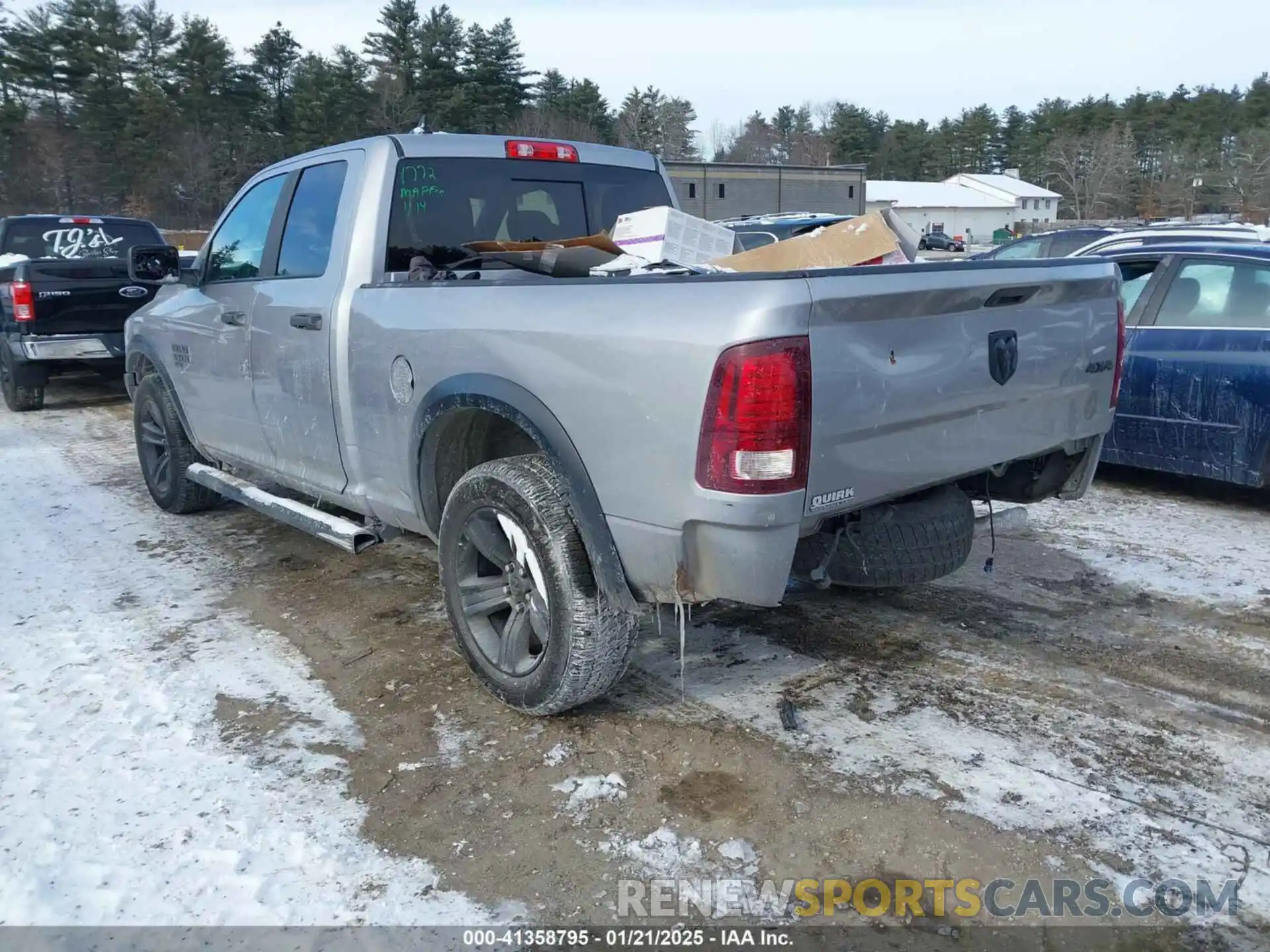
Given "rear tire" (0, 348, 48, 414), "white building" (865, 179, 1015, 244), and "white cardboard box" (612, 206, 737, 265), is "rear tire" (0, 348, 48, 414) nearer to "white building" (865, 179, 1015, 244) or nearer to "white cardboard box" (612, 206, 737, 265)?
"white cardboard box" (612, 206, 737, 265)

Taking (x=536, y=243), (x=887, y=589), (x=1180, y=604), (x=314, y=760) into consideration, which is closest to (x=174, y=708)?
(x=314, y=760)

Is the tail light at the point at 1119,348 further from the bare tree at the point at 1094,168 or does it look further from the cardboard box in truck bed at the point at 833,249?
the bare tree at the point at 1094,168

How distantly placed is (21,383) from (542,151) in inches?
316

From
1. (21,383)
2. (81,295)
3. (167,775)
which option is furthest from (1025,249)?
(21,383)

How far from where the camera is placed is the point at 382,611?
186 inches

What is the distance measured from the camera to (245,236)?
5211mm

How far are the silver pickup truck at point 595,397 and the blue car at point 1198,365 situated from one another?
2707mm

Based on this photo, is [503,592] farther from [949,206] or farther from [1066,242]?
[949,206]

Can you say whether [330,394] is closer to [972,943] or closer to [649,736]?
[649,736]

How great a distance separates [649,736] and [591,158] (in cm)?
289

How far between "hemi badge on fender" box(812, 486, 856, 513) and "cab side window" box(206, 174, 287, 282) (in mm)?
3347

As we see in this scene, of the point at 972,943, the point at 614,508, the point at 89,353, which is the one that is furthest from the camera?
the point at 89,353

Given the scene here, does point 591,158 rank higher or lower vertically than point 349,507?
higher

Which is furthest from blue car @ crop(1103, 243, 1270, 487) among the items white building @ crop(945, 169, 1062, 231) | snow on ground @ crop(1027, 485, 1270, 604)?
white building @ crop(945, 169, 1062, 231)
